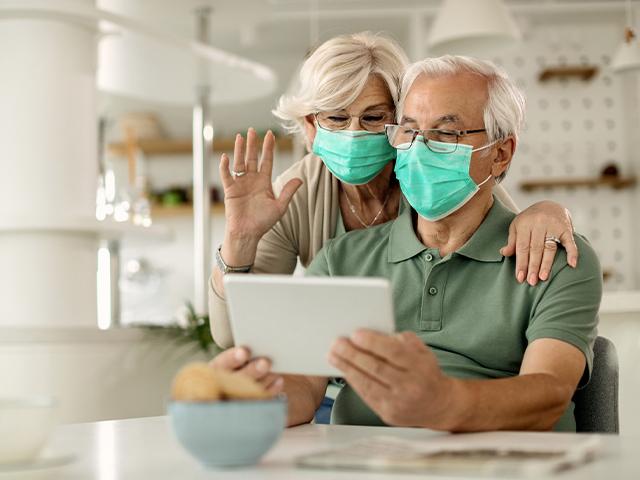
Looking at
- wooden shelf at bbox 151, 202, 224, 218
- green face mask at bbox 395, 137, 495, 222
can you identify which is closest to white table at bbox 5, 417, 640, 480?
green face mask at bbox 395, 137, 495, 222

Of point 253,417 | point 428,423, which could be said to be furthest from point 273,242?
point 253,417

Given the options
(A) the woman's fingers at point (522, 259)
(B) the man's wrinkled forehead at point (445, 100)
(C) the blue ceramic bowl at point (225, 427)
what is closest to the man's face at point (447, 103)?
(B) the man's wrinkled forehead at point (445, 100)

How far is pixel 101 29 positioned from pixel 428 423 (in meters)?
2.31

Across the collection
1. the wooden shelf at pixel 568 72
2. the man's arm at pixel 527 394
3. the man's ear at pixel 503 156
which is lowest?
the man's arm at pixel 527 394

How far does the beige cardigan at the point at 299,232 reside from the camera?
85.6 inches

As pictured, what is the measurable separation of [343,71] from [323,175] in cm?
30

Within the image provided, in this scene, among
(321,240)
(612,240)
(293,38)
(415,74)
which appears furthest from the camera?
(293,38)

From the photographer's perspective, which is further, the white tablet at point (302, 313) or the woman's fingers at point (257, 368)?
the woman's fingers at point (257, 368)

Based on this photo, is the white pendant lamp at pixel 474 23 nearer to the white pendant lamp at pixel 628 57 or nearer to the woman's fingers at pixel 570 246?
the white pendant lamp at pixel 628 57

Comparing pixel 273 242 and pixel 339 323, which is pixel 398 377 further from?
pixel 273 242

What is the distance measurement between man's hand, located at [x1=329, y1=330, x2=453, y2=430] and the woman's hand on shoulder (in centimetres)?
42

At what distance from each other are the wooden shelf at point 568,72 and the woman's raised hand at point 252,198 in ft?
15.5

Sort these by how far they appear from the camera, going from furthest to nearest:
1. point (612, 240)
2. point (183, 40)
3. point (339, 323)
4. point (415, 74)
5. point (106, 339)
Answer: point (612, 240) < point (183, 40) < point (106, 339) < point (415, 74) < point (339, 323)

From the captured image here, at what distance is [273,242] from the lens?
220 centimetres
